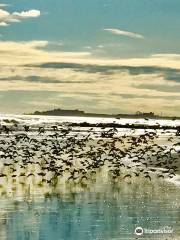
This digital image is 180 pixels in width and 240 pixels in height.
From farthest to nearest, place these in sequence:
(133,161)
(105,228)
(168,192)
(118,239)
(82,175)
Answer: (133,161) < (82,175) < (168,192) < (105,228) < (118,239)

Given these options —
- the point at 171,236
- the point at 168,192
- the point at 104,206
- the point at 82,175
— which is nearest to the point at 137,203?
the point at 104,206

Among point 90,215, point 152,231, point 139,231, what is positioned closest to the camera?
point 139,231

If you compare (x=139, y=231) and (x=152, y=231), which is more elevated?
(x=139, y=231)

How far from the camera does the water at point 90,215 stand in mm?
21250

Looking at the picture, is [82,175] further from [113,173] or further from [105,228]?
[105,228]

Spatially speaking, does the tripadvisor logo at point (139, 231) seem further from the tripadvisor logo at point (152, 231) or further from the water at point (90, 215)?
the water at point (90, 215)

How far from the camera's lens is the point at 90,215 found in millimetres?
23859

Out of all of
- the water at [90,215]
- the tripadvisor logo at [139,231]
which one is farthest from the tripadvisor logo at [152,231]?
the water at [90,215]

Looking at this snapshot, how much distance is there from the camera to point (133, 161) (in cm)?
4366

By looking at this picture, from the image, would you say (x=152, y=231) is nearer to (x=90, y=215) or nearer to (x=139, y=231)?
(x=139, y=231)

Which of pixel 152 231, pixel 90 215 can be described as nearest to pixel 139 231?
pixel 152 231

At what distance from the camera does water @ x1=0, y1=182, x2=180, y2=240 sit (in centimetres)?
2125

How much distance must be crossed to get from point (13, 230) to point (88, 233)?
7.64 feet

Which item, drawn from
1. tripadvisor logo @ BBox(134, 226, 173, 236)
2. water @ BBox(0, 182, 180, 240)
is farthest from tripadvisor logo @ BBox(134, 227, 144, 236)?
water @ BBox(0, 182, 180, 240)
